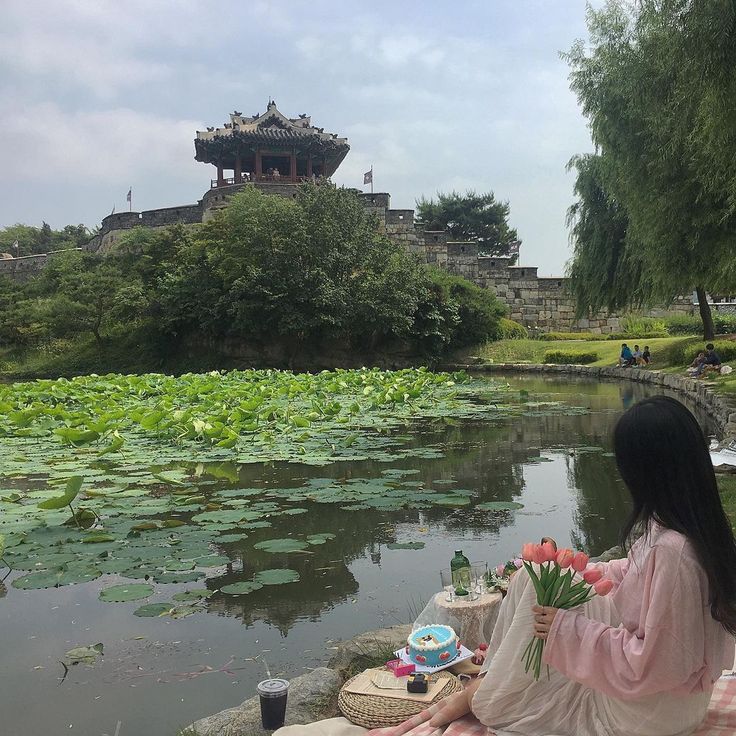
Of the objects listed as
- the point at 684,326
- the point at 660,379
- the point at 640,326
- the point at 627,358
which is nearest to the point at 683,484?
the point at 660,379

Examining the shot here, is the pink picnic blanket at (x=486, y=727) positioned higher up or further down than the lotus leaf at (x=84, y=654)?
higher up

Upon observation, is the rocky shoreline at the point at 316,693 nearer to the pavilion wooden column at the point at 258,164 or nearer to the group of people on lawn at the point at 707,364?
the group of people on lawn at the point at 707,364

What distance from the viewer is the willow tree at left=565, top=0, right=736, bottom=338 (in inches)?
A: 233

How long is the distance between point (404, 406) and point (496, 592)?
27.5 feet

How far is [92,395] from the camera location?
11.0 metres

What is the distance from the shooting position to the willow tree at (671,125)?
592cm

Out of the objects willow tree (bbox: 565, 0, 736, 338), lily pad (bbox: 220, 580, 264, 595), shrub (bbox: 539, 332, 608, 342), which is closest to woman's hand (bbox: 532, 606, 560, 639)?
lily pad (bbox: 220, 580, 264, 595)

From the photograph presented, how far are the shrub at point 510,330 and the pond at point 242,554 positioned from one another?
57.3ft

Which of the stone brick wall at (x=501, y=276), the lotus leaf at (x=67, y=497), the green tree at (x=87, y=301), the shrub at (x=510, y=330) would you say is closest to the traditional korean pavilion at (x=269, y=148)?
the stone brick wall at (x=501, y=276)

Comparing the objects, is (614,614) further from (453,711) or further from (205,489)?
(205,489)

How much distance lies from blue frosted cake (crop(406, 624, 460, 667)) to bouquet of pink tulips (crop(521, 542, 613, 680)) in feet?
2.37

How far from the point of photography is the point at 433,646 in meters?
2.49

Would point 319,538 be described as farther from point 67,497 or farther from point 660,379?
point 660,379

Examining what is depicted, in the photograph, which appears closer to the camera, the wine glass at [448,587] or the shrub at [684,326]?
the wine glass at [448,587]
